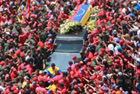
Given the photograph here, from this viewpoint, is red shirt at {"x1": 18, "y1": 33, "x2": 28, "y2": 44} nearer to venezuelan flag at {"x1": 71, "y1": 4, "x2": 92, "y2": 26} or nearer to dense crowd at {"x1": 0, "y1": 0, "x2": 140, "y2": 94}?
dense crowd at {"x1": 0, "y1": 0, "x2": 140, "y2": 94}

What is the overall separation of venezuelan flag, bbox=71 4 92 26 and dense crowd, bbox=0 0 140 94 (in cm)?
51

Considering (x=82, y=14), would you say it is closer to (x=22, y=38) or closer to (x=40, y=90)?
(x=22, y=38)

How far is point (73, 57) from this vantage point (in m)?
11.9

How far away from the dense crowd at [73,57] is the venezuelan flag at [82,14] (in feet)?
1.68

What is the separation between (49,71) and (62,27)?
2.65 m

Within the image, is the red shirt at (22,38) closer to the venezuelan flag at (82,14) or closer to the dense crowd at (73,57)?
the dense crowd at (73,57)

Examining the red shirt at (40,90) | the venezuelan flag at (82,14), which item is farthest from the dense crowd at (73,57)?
the venezuelan flag at (82,14)

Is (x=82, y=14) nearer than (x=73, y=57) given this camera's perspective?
No

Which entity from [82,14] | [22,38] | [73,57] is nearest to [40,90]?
[73,57]

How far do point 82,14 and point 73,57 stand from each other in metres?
3.41

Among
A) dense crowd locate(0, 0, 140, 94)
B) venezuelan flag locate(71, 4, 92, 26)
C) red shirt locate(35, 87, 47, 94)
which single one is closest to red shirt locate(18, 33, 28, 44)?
dense crowd locate(0, 0, 140, 94)

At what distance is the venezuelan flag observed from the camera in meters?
14.7

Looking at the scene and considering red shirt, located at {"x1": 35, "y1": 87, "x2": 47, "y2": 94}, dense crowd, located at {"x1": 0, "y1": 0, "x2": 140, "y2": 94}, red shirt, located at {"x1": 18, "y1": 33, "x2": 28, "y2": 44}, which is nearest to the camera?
dense crowd, located at {"x1": 0, "y1": 0, "x2": 140, "y2": 94}

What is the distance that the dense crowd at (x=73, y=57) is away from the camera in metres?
10.7
